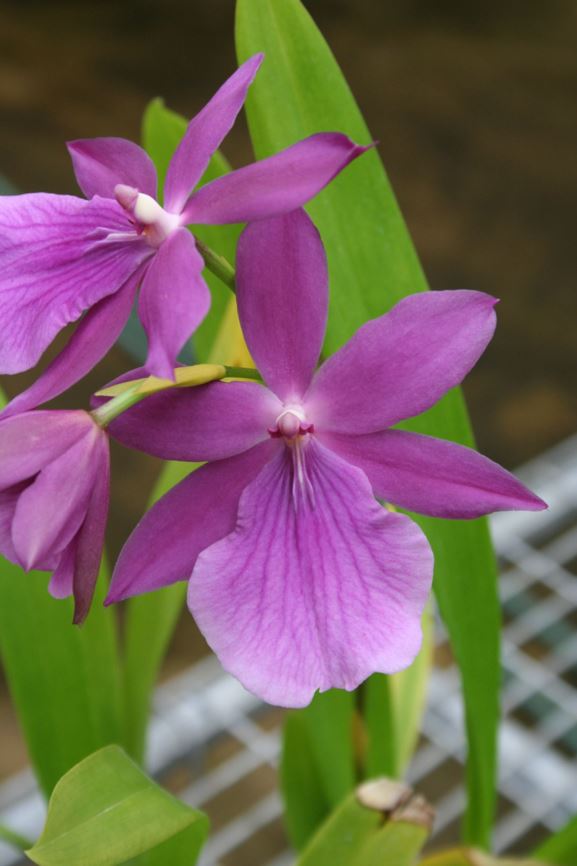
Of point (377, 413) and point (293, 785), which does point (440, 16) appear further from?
point (377, 413)

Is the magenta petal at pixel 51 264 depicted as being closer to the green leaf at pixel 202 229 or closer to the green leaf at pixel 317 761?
the green leaf at pixel 202 229

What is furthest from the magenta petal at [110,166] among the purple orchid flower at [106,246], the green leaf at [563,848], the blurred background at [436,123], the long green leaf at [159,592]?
the blurred background at [436,123]

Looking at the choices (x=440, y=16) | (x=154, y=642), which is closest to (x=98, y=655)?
(x=154, y=642)

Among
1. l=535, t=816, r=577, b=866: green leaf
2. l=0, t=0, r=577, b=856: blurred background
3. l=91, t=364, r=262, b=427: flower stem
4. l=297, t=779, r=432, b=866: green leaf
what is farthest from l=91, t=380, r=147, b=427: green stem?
l=0, t=0, r=577, b=856: blurred background

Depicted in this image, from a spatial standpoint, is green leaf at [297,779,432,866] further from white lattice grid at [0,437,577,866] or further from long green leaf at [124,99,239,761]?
white lattice grid at [0,437,577,866]

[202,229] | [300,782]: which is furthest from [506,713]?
[202,229]

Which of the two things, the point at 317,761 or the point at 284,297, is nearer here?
the point at 284,297

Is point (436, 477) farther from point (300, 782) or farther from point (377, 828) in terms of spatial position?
point (300, 782)
